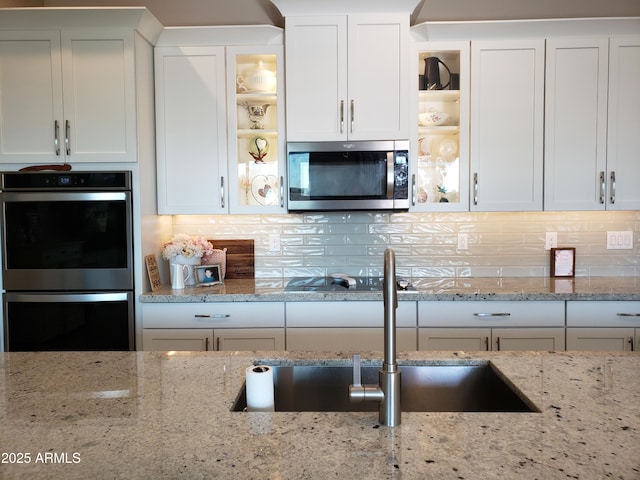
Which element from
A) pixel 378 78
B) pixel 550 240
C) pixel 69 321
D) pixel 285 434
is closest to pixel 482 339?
pixel 550 240

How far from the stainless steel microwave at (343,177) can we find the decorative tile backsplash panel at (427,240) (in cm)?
38

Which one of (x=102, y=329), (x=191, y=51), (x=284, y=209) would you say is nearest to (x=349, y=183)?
(x=284, y=209)

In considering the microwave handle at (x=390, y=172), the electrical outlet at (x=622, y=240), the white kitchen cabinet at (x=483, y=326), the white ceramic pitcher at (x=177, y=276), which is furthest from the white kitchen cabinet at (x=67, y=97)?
the electrical outlet at (x=622, y=240)

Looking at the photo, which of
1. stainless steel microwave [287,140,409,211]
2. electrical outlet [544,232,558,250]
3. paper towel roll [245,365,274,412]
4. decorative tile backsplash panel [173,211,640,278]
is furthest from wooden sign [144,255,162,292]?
electrical outlet [544,232,558,250]

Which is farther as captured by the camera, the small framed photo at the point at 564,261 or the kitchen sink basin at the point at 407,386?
the small framed photo at the point at 564,261

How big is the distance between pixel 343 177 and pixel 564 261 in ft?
5.08

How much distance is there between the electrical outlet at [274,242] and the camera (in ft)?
10.1

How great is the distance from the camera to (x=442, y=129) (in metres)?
2.74

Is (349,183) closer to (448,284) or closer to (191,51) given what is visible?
(448,284)

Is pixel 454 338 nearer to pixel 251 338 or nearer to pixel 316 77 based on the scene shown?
pixel 251 338

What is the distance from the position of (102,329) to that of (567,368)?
224 cm

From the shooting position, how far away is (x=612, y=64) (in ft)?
8.73

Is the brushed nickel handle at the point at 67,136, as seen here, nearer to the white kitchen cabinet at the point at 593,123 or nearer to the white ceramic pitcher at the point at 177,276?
the white ceramic pitcher at the point at 177,276

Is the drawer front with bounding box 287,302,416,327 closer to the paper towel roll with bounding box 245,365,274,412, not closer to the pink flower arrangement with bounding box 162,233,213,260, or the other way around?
the pink flower arrangement with bounding box 162,233,213,260
